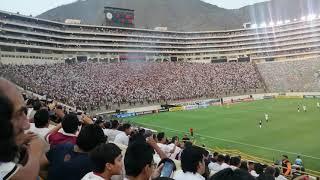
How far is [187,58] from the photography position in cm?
13762

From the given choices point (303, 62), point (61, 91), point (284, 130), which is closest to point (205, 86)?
point (303, 62)

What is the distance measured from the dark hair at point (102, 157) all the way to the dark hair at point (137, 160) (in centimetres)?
23

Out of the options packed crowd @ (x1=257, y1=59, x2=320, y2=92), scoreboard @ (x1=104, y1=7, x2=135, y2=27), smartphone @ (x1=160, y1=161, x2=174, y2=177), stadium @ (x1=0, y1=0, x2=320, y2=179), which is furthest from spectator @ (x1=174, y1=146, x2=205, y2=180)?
scoreboard @ (x1=104, y1=7, x2=135, y2=27)

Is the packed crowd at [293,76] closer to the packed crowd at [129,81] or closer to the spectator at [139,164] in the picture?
the packed crowd at [129,81]

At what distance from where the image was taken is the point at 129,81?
8062 centimetres

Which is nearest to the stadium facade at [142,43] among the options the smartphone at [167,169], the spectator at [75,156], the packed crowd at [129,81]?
the packed crowd at [129,81]

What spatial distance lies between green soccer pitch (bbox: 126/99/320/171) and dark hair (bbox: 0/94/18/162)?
23.0m

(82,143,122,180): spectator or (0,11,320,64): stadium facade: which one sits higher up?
(0,11,320,64): stadium facade

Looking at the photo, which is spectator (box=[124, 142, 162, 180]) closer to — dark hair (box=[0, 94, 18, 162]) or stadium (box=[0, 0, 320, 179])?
dark hair (box=[0, 94, 18, 162])

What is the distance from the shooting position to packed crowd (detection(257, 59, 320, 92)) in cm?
9225

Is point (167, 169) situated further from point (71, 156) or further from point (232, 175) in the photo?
point (232, 175)

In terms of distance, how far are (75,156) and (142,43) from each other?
119 m

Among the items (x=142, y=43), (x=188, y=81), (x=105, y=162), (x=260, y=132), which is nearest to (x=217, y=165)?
(x=105, y=162)

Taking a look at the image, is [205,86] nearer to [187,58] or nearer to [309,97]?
[309,97]
